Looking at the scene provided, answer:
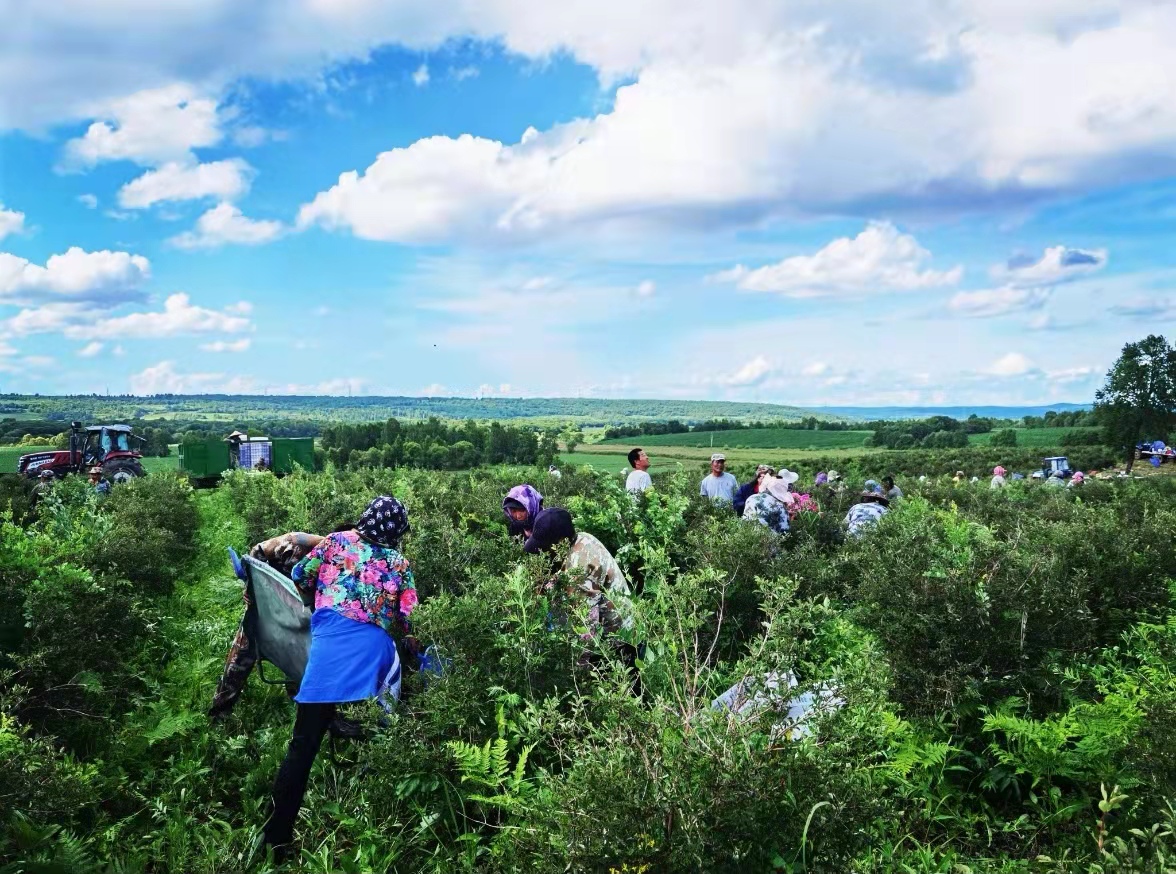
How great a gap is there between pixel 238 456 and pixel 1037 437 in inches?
2288

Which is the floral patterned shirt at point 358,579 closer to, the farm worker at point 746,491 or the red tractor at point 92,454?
the farm worker at point 746,491

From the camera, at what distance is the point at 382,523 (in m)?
4.88

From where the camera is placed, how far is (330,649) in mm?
4723

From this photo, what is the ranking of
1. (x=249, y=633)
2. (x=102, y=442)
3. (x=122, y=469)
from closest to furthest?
1. (x=249, y=633)
2. (x=122, y=469)
3. (x=102, y=442)

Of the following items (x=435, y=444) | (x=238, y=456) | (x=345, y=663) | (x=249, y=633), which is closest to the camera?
(x=345, y=663)

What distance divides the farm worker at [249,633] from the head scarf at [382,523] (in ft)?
2.26

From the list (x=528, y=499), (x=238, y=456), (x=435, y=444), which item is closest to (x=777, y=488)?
(x=528, y=499)

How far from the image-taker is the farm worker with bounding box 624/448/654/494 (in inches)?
396

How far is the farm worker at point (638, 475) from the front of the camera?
1005 centimetres

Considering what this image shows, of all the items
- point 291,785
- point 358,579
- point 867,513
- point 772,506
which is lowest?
point 291,785

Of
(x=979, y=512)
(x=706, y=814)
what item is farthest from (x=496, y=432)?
(x=706, y=814)

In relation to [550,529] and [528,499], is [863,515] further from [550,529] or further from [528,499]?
[550,529]

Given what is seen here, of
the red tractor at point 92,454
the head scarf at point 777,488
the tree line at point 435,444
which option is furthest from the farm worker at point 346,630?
the red tractor at point 92,454

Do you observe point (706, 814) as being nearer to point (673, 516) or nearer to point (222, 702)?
point (222, 702)
